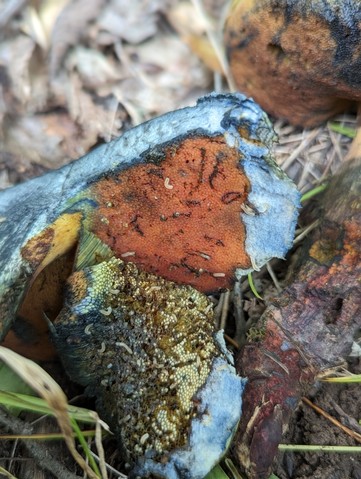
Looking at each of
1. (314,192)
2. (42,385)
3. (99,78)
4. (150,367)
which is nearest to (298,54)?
(314,192)

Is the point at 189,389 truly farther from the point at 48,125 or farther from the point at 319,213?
the point at 48,125

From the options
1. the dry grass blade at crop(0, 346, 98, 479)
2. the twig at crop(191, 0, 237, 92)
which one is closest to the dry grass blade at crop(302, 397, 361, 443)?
the dry grass blade at crop(0, 346, 98, 479)

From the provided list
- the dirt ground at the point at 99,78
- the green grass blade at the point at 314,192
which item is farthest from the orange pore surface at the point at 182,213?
the dirt ground at the point at 99,78

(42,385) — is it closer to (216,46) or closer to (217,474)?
(217,474)

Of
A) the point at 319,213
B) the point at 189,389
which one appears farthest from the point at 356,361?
the point at 189,389

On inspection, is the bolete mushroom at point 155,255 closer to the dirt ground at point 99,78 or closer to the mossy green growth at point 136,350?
the mossy green growth at point 136,350

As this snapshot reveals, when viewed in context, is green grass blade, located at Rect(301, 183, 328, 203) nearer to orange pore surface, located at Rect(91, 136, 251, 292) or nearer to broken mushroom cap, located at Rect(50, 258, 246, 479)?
orange pore surface, located at Rect(91, 136, 251, 292)
